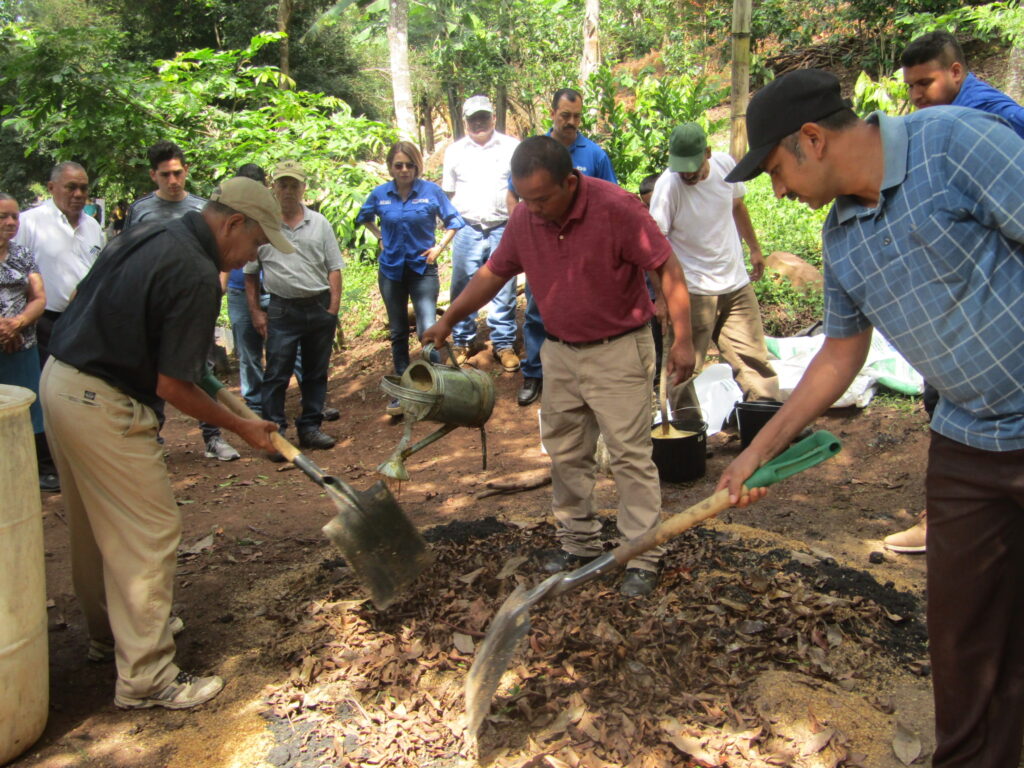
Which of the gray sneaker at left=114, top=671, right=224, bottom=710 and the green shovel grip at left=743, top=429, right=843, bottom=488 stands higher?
the green shovel grip at left=743, top=429, right=843, bottom=488

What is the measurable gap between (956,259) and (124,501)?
2.76m

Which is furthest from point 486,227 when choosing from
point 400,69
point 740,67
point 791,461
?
point 400,69

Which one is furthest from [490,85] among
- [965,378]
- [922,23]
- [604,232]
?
[965,378]

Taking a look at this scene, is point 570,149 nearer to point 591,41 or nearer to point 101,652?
point 101,652

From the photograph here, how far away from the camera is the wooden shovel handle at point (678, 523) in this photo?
267 centimetres

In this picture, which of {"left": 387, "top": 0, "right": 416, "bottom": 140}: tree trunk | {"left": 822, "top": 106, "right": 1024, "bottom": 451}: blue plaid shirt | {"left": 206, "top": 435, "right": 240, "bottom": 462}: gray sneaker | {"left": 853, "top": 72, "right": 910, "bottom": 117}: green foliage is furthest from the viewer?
{"left": 387, "top": 0, "right": 416, "bottom": 140}: tree trunk

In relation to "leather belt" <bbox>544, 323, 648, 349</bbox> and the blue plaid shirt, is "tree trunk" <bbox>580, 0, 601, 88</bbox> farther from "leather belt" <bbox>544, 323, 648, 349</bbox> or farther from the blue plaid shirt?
the blue plaid shirt

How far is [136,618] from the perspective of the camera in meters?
3.08

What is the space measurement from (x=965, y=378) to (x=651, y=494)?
1.84 meters

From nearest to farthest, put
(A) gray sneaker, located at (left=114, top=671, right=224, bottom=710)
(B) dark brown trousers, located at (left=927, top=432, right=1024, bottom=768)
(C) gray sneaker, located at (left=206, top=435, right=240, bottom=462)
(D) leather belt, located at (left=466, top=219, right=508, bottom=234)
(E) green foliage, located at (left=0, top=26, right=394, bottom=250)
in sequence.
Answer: (B) dark brown trousers, located at (left=927, top=432, right=1024, bottom=768) < (A) gray sneaker, located at (left=114, top=671, right=224, bottom=710) < (C) gray sneaker, located at (left=206, top=435, right=240, bottom=462) < (D) leather belt, located at (left=466, top=219, right=508, bottom=234) < (E) green foliage, located at (left=0, top=26, right=394, bottom=250)

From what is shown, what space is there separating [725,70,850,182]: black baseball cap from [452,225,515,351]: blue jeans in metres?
4.86

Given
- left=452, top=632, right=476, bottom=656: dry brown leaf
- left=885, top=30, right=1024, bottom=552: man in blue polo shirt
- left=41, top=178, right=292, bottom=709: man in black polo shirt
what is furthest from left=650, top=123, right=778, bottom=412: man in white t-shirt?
left=41, top=178, right=292, bottom=709: man in black polo shirt

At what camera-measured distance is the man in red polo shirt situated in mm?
3648

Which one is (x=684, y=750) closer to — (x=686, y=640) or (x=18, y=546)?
(x=686, y=640)
